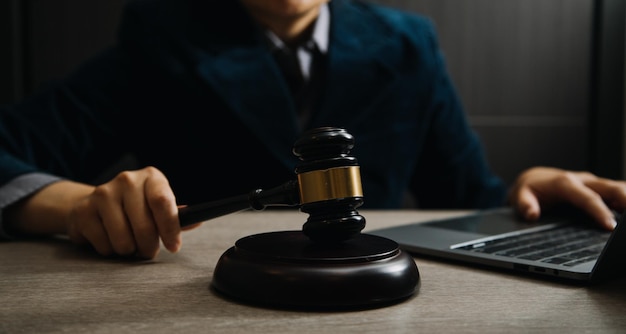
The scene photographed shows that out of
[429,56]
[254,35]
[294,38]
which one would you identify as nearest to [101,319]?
[254,35]

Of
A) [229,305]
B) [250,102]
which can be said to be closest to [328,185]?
[229,305]

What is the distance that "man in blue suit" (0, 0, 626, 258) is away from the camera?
119 centimetres

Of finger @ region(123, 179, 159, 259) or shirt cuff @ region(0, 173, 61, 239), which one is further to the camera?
shirt cuff @ region(0, 173, 61, 239)

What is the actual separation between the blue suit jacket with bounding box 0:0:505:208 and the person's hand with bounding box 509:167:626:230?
18.6 inches

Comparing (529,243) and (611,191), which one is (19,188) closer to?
(529,243)

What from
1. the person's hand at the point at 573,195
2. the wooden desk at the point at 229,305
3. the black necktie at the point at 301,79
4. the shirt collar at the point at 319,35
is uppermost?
the shirt collar at the point at 319,35

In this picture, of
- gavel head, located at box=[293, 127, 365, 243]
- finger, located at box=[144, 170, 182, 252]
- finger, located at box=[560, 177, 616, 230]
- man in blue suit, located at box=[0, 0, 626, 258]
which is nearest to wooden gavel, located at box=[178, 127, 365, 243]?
gavel head, located at box=[293, 127, 365, 243]

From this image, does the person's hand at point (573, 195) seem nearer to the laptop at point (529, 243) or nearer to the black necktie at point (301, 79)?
the laptop at point (529, 243)

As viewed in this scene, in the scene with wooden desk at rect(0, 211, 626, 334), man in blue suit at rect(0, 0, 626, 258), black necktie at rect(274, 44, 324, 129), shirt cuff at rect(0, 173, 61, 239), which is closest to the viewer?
wooden desk at rect(0, 211, 626, 334)

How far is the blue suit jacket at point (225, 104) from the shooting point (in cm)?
119

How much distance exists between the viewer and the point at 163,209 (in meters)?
0.57

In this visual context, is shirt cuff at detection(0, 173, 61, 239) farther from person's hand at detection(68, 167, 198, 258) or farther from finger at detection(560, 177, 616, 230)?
finger at detection(560, 177, 616, 230)

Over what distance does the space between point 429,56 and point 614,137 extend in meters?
1.19

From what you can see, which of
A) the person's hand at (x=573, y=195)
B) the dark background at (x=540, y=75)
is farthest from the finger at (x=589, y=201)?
the dark background at (x=540, y=75)
